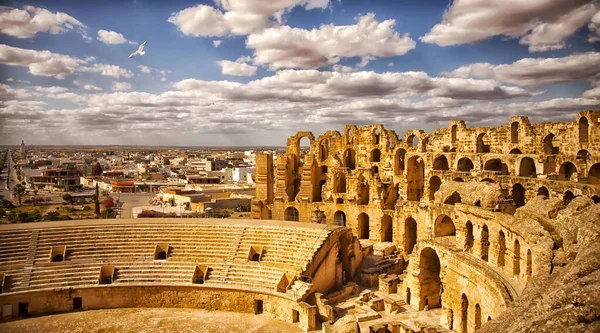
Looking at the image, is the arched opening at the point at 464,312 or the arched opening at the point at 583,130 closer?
the arched opening at the point at 464,312

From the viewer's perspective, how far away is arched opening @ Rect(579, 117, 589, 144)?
80.5ft

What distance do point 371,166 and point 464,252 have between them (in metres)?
16.7

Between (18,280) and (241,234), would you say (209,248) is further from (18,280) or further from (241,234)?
(18,280)

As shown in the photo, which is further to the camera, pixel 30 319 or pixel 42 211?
pixel 42 211

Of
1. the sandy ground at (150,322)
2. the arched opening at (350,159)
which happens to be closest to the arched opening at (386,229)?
the arched opening at (350,159)

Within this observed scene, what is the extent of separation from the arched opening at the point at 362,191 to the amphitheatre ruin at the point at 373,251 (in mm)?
339

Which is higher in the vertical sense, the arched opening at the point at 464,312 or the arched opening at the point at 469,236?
the arched opening at the point at 469,236

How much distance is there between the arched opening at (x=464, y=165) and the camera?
3107 centimetres

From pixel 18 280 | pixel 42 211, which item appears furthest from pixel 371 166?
pixel 42 211

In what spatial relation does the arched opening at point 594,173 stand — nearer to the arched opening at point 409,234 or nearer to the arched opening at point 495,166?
the arched opening at point 495,166

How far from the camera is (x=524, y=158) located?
27188 millimetres

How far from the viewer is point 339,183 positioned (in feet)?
118

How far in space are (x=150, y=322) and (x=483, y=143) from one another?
24380 millimetres

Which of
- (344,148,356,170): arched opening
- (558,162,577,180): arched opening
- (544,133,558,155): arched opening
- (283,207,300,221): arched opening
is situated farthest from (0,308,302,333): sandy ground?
(344,148,356,170): arched opening
